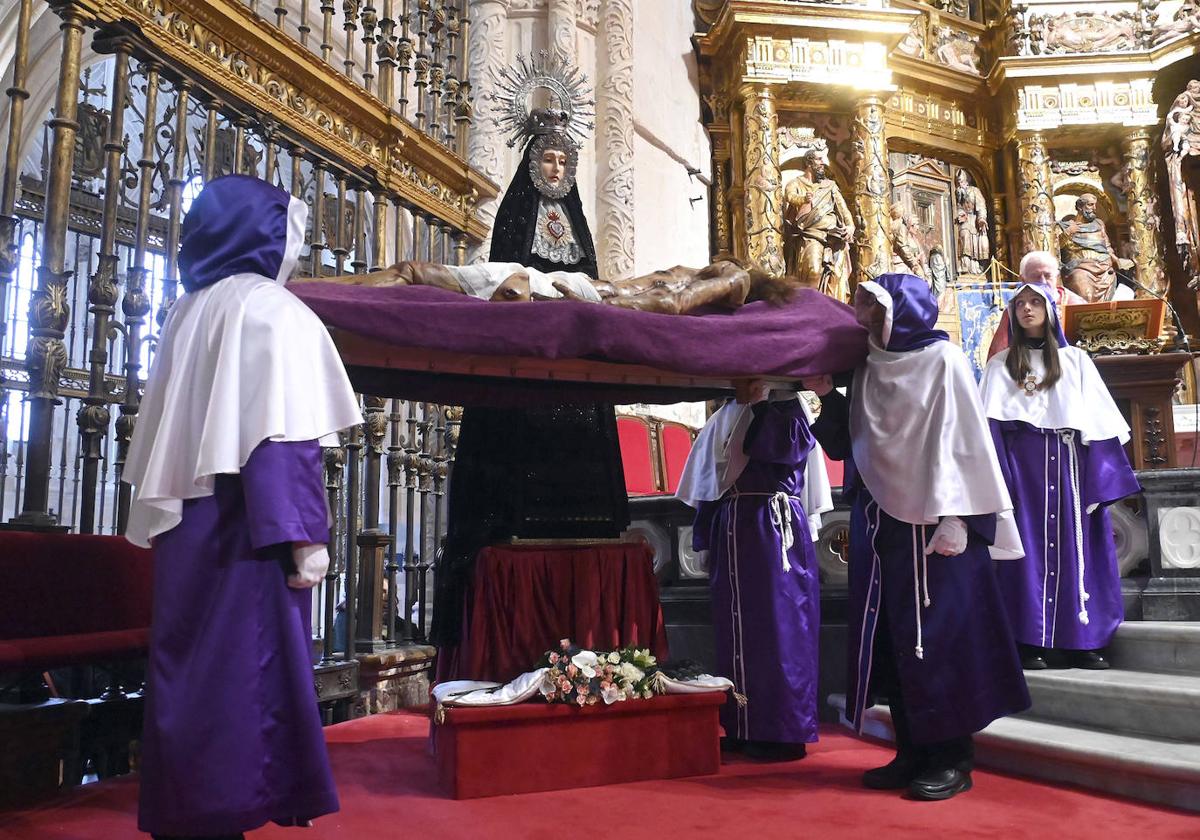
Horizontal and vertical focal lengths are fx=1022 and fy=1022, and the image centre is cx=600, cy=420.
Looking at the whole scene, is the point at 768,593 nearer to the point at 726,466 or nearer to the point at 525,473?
the point at 726,466

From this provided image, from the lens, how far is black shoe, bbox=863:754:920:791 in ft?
12.4

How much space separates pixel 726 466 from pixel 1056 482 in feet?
5.12

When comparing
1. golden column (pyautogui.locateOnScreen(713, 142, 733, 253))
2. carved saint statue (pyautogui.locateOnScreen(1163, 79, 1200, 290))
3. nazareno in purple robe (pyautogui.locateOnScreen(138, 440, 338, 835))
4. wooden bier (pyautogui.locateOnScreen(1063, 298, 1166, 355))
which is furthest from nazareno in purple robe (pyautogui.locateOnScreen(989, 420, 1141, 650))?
carved saint statue (pyautogui.locateOnScreen(1163, 79, 1200, 290))

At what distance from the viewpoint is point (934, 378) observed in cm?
381

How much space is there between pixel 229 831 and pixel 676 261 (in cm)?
893

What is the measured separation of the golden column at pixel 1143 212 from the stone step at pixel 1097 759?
31.6ft

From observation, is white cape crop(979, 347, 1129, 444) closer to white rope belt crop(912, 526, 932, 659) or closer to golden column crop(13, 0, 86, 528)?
white rope belt crop(912, 526, 932, 659)

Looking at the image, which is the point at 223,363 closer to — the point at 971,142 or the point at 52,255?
the point at 52,255

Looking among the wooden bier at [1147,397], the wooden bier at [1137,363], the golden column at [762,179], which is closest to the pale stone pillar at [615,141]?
the golden column at [762,179]

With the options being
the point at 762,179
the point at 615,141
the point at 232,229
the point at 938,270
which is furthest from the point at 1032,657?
the point at 938,270

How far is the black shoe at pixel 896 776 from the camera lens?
377cm

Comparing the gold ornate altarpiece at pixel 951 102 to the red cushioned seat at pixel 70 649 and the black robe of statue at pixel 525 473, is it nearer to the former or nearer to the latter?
the black robe of statue at pixel 525 473

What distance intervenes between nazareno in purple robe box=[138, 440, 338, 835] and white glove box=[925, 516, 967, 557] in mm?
2199

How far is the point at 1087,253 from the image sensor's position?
12531 millimetres
